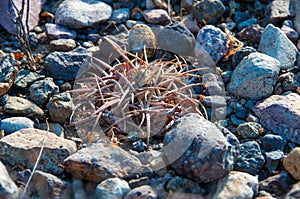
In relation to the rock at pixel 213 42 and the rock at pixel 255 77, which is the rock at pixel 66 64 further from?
the rock at pixel 255 77

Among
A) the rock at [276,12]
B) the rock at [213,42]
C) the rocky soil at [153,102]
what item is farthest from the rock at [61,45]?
the rock at [276,12]

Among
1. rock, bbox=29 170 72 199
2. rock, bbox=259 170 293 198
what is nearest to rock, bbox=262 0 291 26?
rock, bbox=259 170 293 198

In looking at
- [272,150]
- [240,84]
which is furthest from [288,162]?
[240,84]

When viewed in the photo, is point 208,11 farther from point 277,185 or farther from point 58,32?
point 277,185

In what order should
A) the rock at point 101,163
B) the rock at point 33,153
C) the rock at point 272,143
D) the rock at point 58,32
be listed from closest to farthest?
the rock at point 101,163
the rock at point 33,153
the rock at point 272,143
the rock at point 58,32

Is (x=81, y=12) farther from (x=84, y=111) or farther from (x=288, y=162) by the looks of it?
(x=288, y=162)

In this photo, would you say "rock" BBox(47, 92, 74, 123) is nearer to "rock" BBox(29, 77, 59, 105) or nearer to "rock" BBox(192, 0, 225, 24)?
"rock" BBox(29, 77, 59, 105)
